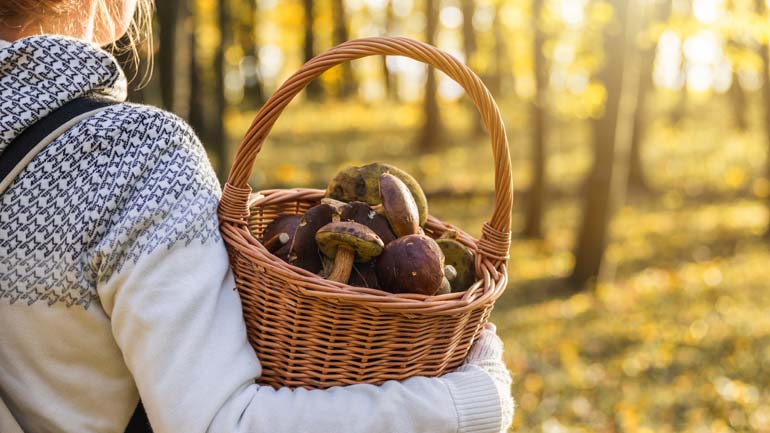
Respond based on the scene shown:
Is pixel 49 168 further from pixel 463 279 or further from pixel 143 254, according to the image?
pixel 463 279

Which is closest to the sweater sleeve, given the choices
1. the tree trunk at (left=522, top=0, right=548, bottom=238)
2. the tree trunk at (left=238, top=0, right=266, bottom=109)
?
the tree trunk at (left=522, top=0, right=548, bottom=238)

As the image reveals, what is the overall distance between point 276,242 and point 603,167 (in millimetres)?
7201

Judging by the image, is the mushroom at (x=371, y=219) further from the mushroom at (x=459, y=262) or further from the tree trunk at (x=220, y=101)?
the tree trunk at (x=220, y=101)

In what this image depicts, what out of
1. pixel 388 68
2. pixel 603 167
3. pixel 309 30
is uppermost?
pixel 603 167

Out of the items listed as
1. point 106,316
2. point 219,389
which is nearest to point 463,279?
point 219,389

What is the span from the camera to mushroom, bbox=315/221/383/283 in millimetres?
1545

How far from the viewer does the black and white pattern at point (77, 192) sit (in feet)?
4.05

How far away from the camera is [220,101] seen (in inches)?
405

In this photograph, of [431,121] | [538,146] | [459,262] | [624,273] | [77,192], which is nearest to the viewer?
[77,192]

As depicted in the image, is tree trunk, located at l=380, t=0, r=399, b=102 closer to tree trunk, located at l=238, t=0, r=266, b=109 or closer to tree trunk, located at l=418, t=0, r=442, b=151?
tree trunk, located at l=238, t=0, r=266, b=109

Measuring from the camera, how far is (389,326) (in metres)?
1.48

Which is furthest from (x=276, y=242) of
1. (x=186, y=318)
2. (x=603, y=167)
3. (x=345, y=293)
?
(x=603, y=167)

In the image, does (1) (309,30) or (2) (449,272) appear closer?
(2) (449,272)

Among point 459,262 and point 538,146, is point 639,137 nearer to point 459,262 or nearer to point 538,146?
point 538,146
